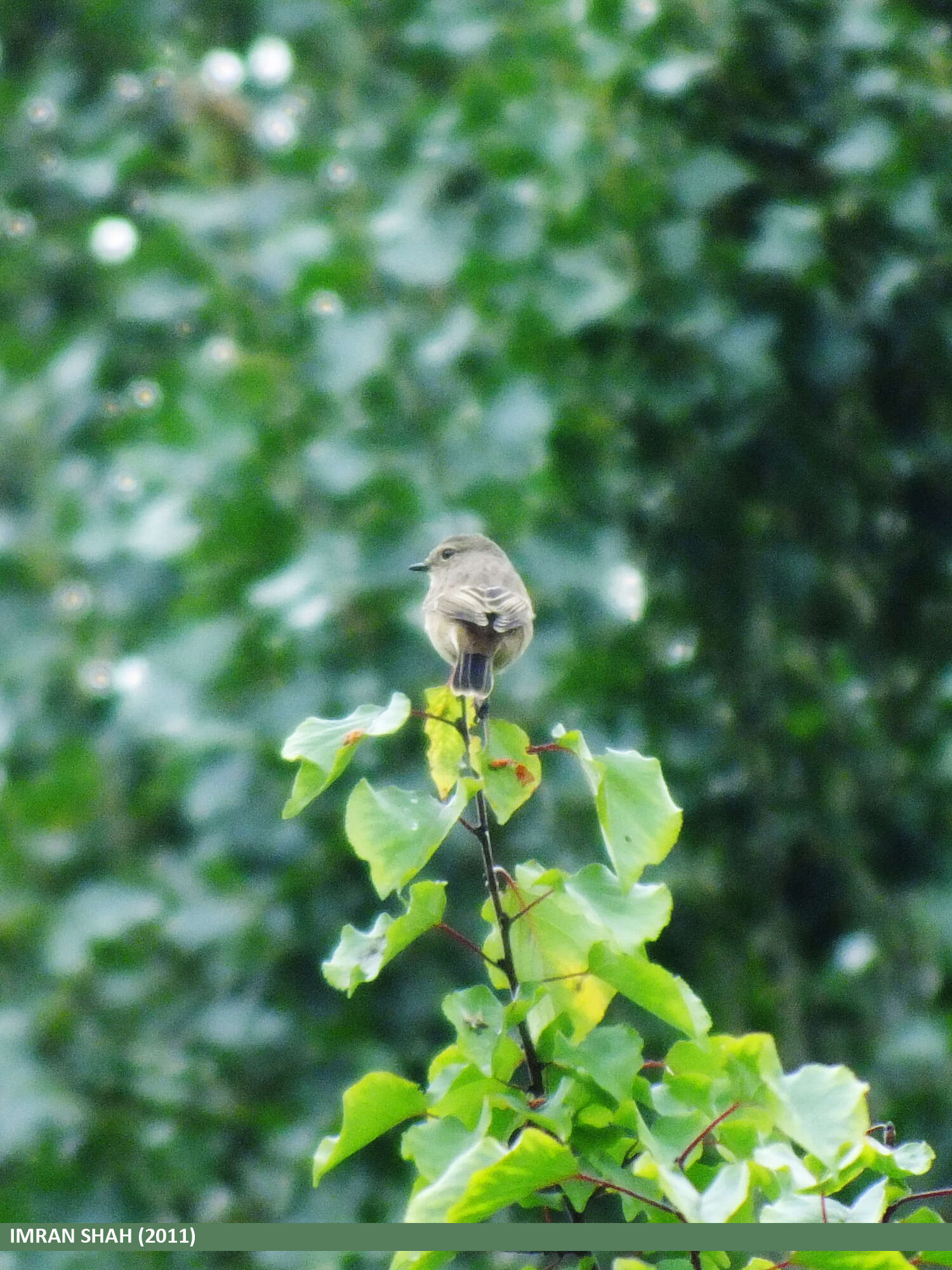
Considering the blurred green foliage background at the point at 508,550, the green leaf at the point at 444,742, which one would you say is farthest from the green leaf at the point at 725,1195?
the blurred green foliage background at the point at 508,550

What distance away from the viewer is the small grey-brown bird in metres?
2.97

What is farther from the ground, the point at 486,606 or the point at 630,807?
the point at 486,606

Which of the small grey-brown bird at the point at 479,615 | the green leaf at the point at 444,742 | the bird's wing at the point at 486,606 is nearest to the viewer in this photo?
the green leaf at the point at 444,742

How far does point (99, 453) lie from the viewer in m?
5.25

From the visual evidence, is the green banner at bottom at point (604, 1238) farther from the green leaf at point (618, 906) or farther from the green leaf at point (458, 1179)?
the green leaf at point (618, 906)

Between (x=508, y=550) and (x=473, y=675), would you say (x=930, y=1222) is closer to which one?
(x=473, y=675)

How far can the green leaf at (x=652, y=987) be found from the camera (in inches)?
60.4

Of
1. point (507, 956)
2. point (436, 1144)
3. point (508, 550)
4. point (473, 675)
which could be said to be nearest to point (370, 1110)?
point (436, 1144)

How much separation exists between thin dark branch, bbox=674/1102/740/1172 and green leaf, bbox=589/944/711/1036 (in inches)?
3.3

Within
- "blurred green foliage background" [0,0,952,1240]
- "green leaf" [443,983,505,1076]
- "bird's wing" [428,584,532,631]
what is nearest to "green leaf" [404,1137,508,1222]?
"green leaf" [443,983,505,1076]

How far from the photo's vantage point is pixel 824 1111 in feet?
4.91

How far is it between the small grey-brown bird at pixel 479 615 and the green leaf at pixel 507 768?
89 cm

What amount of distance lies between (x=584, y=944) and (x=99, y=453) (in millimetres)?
3957

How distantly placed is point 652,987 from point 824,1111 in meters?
0.19
